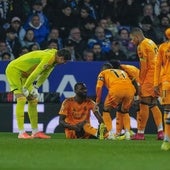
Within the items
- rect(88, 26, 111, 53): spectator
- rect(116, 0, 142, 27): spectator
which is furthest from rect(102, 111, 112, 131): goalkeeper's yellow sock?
rect(116, 0, 142, 27): spectator

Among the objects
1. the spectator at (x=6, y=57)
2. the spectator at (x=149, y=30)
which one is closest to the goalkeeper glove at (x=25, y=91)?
the spectator at (x=6, y=57)

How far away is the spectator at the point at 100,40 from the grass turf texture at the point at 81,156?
7797 mm

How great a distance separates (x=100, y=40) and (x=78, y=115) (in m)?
5.47

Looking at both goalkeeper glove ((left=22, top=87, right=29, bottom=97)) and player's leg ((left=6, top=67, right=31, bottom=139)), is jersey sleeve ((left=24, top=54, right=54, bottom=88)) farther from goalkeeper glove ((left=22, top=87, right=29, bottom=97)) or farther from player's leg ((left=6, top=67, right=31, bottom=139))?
player's leg ((left=6, top=67, right=31, bottom=139))

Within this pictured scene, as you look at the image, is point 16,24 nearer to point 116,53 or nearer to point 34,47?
point 34,47

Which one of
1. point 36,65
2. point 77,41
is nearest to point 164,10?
point 77,41

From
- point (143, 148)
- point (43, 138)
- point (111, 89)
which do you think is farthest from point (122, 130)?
point (143, 148)

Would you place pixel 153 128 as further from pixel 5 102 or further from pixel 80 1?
pixel 80 1

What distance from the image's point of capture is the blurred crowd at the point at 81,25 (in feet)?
69.2

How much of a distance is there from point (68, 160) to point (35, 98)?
5.09m

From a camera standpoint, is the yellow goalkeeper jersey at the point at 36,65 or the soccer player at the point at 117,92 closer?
the yellow goalkeeper jersey at the point at 36,65

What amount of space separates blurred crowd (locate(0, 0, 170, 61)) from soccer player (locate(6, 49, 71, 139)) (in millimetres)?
4495

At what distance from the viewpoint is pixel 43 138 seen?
15.3 m

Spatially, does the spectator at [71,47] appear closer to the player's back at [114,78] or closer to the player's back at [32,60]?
the player's back at [114,78]
